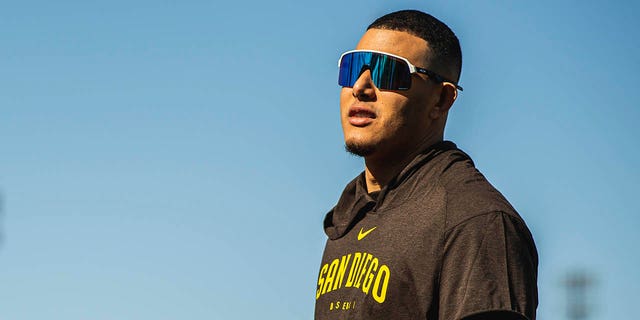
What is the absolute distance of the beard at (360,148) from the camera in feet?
16.5

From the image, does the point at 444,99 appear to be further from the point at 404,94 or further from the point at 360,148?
the point at 360,148

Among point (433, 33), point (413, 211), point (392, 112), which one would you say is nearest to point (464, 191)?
point (413, 211)

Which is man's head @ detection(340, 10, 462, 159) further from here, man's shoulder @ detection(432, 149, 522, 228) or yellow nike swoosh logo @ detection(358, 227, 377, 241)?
yellow nike swoosh logo @ detection(358, 227, 377, 241)

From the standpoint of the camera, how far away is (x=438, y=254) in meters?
4.48

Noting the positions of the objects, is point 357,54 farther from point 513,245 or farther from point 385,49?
point 513,245

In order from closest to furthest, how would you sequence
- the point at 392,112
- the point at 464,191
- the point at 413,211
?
the point at 464,191, the point at 413,211, the point at 392,112

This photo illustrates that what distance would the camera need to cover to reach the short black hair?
5191 millimetres

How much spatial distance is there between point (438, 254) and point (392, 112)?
2.57 feet

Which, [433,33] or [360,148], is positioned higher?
[433,33]

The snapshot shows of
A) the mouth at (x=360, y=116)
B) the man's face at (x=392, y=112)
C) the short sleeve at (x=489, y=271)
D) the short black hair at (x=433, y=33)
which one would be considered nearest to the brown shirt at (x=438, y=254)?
the short sleeve at (x=489, y=271)

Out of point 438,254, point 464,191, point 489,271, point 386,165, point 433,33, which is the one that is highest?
point 433,33

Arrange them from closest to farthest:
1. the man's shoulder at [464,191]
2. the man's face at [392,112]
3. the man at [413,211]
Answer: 1. the man at [413,211]
2. the man's shoulder at [464,191]
3. the man's face at [392,112]

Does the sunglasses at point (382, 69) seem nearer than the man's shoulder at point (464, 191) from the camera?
No

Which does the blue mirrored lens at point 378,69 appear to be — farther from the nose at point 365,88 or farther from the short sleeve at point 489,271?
the short sleeve at point 489,271
